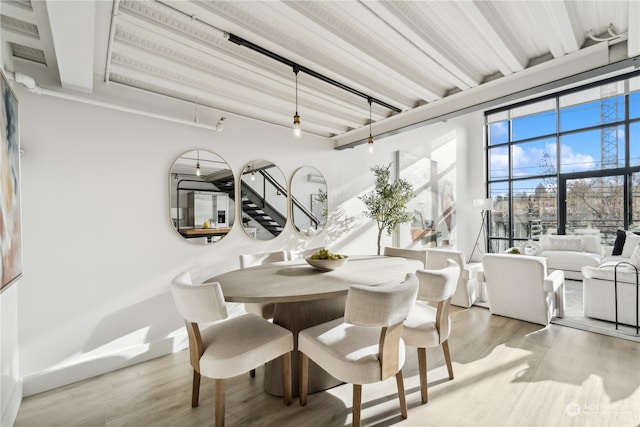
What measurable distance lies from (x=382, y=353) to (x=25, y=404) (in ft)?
8.56

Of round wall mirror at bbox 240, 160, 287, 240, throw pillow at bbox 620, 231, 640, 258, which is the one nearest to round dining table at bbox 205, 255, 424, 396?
round wall mirror at bbox 240, 160, 287, 240

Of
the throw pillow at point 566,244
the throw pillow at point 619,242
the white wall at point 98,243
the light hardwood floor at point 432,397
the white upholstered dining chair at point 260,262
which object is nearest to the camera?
the light hardwood floor at point 432,397

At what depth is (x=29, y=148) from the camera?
2260 millimetres

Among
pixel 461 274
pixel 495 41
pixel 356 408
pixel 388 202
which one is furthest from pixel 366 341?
pixel 388 202

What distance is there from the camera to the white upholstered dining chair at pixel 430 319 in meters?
1.93

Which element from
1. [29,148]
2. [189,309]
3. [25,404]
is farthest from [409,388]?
[29,148]

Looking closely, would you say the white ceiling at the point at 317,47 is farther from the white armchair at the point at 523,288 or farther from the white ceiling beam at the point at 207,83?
the white armchair at the point at 523,288

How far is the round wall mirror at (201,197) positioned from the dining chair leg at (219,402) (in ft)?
5.61

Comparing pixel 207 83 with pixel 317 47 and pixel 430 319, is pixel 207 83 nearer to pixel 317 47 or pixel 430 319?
pixel 317 47

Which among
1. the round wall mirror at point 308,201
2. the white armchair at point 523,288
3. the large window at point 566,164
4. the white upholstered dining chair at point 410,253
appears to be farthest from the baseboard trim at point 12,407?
the large window at point 566,164

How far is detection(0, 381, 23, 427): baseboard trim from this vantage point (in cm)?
176

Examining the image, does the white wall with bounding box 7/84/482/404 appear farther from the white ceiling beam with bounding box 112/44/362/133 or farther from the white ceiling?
the white ceiling beam with bounding box 112/44/362/133

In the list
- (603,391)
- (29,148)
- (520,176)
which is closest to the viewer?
(603,391)

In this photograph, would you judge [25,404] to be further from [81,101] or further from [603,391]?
[603,391]
